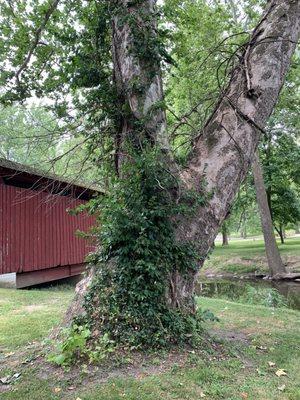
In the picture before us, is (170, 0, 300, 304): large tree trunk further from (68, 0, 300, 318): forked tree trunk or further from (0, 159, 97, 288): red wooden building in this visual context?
(0, 159, 97, 288): red wooden building

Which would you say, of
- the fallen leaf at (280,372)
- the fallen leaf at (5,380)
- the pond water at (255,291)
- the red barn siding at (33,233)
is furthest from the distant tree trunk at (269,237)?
the fallen leaf at (5,380)

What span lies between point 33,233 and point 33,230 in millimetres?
95

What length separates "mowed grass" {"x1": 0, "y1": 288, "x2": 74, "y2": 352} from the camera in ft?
16.0

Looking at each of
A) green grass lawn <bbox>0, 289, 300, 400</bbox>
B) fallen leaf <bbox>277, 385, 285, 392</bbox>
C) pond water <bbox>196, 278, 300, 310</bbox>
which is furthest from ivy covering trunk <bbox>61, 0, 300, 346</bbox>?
pond water <bbox>196, 278, 300, 310</bbox>

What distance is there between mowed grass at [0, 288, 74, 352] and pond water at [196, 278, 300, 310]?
208 inches

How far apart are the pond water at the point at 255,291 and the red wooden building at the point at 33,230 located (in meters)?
5.19

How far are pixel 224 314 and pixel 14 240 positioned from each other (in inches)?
272

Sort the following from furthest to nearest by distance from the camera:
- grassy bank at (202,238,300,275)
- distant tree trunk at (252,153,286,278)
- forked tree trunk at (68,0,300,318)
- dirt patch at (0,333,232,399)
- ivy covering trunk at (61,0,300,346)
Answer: grassy bank at (202,238,300,275), distant tree trunk at (252,153,286,278), forked tree trunk at (68,0,300,318), ivy covering trunk at (61,0,300,346), dirt patch at (0,333,232,399)

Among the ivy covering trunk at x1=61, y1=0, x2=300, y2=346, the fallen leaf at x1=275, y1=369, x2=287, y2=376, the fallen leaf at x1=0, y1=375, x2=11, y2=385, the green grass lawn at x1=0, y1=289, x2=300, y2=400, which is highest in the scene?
the ivy covering trunk at x1=61, y1=0, x2=300, y2=346

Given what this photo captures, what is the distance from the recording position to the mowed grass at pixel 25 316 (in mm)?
4879

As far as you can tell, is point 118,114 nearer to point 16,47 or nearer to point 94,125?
point 94,125

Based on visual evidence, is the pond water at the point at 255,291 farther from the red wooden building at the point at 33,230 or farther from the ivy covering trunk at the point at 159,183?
the ivy covering trunk at the point at 159,183

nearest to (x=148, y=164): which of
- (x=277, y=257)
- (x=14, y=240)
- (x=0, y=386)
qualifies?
(x=0, y=386)

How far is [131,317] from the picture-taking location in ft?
12.0
